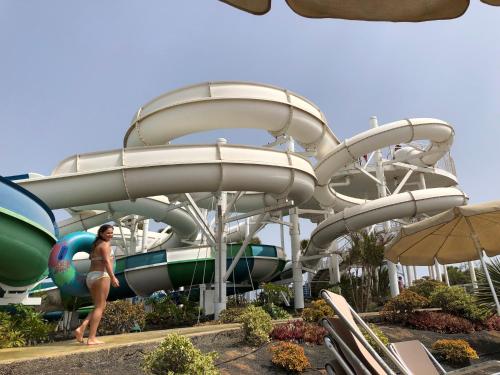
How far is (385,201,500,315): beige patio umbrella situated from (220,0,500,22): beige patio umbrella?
7130mm

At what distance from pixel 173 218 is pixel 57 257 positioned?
43.1ft

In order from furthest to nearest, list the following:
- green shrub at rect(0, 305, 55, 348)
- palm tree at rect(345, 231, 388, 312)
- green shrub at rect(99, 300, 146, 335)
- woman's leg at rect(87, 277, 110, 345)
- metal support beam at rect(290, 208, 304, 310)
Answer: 1. metal support beam at rect(290, 208, 304, 310)
2. palm tree at rect(345, 231, 388, 312)
3. green shrub at rect(99, 300, 146, 335)
4. green shrub at rect(0, 305, 55, 348)
5. woman's leg at rect(87, 277, 110, 345)

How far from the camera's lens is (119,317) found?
1097 cm

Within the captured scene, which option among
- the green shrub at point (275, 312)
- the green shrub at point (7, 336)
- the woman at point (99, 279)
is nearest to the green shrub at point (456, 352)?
the green shrub at point (275, 312)

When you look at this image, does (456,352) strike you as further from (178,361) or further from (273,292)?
(273,292)

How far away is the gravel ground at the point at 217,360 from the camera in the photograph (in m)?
4.96

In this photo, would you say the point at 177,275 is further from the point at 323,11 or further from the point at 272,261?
the point at 323,11

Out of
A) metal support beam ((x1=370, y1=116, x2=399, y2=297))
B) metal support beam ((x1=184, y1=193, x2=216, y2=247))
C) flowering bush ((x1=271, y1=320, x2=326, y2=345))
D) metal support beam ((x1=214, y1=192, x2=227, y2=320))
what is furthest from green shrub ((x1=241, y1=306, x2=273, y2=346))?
metal support beam ((x1=370, y1=116, x2=399, y2=297))

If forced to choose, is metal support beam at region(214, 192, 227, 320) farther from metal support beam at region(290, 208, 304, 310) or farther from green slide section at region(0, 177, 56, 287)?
green slide section at region(0, 177, 56, 287)

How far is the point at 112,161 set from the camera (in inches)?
475

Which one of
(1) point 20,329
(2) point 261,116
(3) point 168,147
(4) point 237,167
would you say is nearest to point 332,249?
(2) point 261,116

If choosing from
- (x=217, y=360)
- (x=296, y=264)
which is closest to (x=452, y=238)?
(x=217, y=360)

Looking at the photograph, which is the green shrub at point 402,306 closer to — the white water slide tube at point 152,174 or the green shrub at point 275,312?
the green shrub at point 275,312

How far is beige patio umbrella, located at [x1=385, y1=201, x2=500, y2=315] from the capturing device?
8.55m
